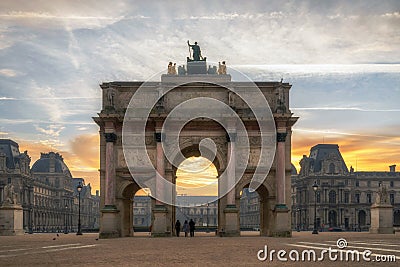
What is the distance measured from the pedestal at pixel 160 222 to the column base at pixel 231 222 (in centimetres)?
397

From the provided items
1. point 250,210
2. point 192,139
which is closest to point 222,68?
point 192,139

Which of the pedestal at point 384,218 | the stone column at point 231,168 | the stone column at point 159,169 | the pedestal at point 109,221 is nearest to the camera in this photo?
the pedestal at point 109,221

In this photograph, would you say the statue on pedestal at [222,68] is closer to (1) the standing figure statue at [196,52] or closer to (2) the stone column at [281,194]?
(1) the standing figure statue at [196,52]

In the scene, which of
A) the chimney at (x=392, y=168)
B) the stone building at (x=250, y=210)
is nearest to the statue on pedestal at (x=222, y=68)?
the chimney at (x=392, y=168)

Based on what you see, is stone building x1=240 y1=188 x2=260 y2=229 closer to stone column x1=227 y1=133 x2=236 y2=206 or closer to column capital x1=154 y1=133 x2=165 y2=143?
stone column x1=227 y1=133 x2=236 y2=206

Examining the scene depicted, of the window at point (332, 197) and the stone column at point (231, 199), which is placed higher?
the stone column at point (231, 199)

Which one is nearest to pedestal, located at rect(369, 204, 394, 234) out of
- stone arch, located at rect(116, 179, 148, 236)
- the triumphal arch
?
the triumphal arch

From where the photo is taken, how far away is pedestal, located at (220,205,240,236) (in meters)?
42.9

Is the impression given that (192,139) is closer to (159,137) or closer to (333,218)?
(159,137)

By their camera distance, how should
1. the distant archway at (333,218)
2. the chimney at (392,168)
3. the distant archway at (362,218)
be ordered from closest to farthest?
the distant archway at (333,218), the distant archway at (362,218), the chimney at (392,168)

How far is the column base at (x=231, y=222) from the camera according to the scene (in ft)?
141

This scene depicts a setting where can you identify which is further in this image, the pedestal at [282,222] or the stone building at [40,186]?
the stone building at [40,186]

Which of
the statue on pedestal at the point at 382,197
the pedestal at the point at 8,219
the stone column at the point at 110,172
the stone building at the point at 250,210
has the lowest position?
the stone building at the point at 250,210

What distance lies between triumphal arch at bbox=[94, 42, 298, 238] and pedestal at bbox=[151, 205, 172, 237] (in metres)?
0.08
